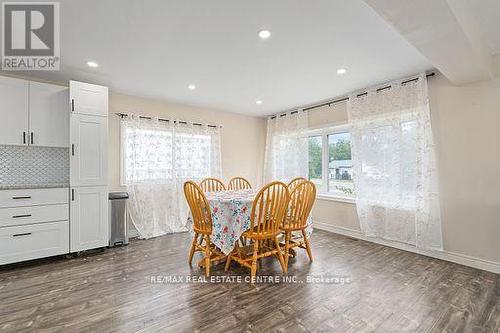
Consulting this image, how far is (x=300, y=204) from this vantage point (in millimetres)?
2750

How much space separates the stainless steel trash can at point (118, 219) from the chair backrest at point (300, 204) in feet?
8.07

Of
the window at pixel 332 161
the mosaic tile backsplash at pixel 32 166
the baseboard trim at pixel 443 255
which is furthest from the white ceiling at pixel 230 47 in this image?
the baseboard trim at pixel 443 255

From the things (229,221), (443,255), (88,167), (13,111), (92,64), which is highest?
(92,64)

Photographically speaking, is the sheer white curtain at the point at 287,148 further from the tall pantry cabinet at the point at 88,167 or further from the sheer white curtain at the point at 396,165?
the tall pantry cabinet at the point at 88,167

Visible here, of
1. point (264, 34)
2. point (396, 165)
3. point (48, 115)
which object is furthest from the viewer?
point (396, 165)

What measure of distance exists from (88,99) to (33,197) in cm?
137

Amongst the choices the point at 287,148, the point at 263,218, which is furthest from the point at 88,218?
the point at 287,148

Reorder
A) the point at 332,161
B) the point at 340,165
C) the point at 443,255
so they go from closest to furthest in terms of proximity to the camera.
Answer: the point at 443,255, the point at 340,165, the point at 332,161

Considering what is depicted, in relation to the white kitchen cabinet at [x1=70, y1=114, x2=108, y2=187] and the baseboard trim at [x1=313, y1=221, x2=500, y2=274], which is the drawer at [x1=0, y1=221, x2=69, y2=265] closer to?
the white kitchen cabinet at [x1=70, y1=114, x2=108, y2=187]

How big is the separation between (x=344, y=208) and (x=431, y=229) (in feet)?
4.14

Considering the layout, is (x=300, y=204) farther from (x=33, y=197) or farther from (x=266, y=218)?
(x=33, y=197)

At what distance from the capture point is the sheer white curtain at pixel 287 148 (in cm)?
461

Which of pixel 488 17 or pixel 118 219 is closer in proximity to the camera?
pixel 488 17
